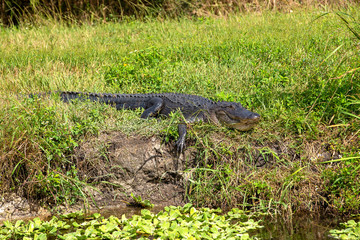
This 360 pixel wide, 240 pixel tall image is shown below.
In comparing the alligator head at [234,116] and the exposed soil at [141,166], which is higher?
the alligator head at [234,116]

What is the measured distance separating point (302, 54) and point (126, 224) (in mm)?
4169

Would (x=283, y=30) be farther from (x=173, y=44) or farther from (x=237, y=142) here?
(x=237, y=142)

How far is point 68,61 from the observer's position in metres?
7.03

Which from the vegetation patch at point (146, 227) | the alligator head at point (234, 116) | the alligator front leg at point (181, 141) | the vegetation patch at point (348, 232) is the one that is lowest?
the vegetation patch at point (146, 227)

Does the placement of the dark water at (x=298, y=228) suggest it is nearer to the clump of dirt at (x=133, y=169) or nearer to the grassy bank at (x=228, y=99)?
the grassy bank at (x=228, y=99)

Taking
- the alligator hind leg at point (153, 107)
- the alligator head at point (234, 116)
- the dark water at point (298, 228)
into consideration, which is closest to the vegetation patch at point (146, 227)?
the dark water at point (298, 228)

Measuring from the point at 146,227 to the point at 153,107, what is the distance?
2256mm

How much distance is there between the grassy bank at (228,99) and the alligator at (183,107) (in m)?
0.17

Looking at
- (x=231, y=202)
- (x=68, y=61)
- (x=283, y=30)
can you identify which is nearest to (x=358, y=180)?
(x=231, y=202)

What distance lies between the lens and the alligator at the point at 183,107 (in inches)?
180

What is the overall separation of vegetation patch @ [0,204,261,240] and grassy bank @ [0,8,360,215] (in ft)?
1.20

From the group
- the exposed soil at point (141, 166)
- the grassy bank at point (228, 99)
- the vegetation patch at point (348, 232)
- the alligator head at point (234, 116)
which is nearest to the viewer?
the vegetation patch at point (348, 232)

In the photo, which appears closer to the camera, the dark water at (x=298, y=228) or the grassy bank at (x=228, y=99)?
the dark water at (x=298, y=228)

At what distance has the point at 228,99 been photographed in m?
5.29
